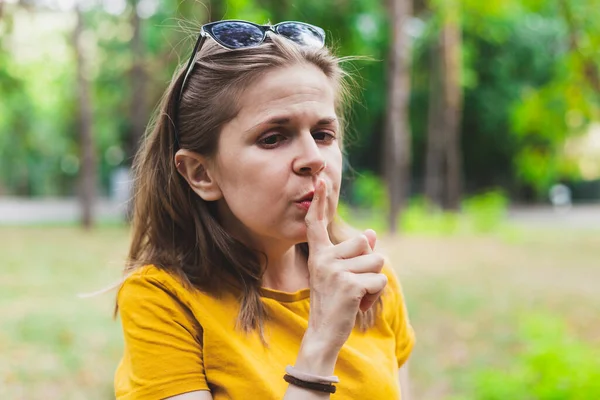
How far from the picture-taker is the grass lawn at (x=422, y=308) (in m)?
4.93

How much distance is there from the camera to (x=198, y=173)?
1.62m

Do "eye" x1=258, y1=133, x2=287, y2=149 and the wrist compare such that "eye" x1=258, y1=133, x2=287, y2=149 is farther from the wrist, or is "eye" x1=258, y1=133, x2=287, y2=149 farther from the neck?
the wrist

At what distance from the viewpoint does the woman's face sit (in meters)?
1.46

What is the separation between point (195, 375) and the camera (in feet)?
4.70

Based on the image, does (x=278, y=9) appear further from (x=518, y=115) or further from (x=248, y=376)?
(x=248, y=376)

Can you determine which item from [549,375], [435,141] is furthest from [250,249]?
[435,141]

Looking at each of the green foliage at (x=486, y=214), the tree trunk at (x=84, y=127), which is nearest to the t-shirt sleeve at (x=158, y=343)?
the green foliage at (x=486, y=214)

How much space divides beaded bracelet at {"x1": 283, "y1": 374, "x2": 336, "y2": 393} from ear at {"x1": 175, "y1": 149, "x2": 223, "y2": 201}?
48 centimetres

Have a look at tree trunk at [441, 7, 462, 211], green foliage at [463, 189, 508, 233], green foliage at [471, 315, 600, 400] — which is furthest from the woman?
green foliage at [463, 189, 508, 233]

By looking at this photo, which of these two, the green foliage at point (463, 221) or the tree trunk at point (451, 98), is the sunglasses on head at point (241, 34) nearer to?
the green foliage at point (463, 221)

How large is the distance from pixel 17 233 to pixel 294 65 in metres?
15.5

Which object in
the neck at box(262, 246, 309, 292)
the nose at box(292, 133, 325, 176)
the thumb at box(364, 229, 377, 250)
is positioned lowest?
the neck at box(262, 246, 309, 292)

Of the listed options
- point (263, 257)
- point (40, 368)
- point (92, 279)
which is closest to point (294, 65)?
point (263, 257)

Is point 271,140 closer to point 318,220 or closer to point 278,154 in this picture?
point 278,154
